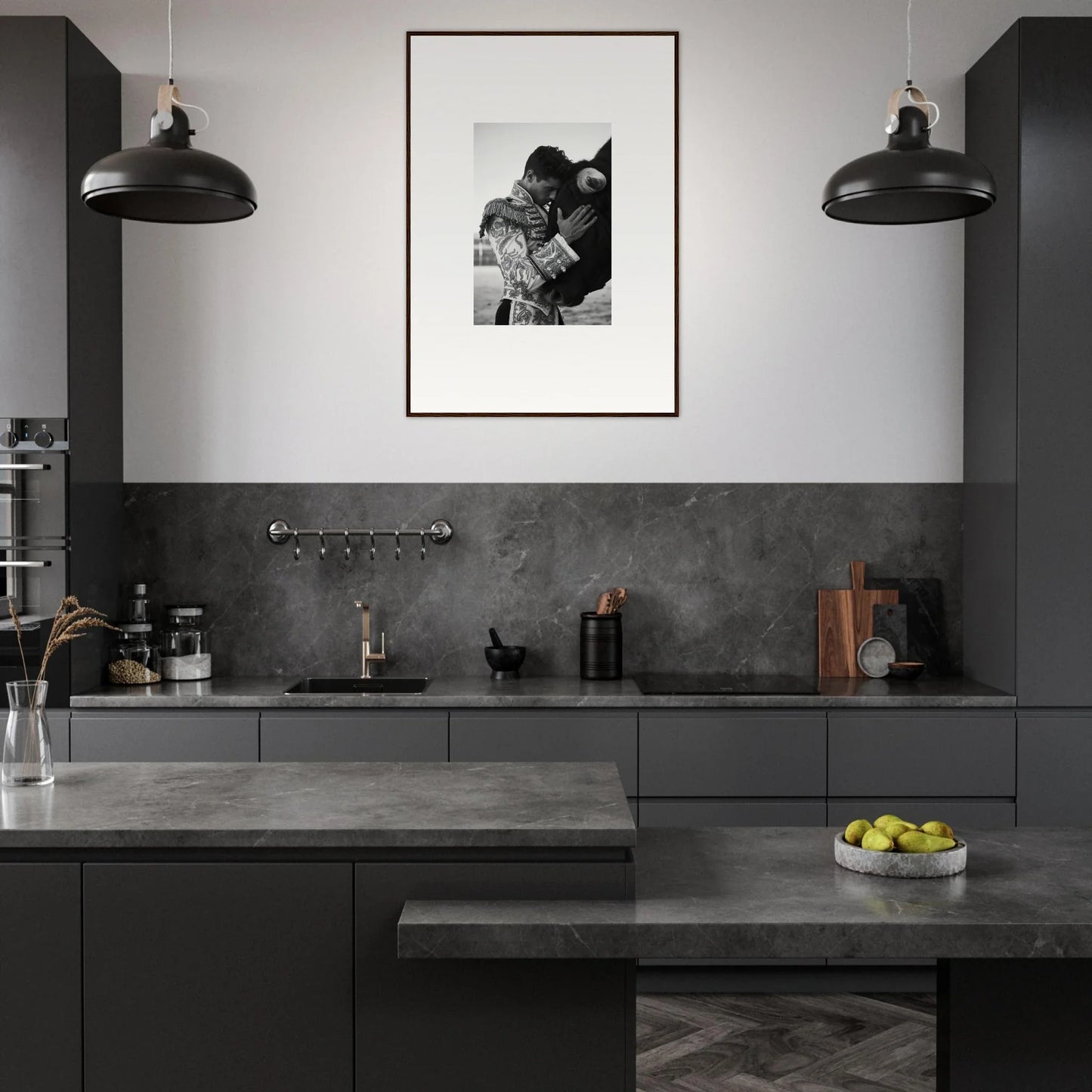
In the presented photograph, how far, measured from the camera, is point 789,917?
1947 millimetres

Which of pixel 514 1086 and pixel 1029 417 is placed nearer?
pixel 514 1086

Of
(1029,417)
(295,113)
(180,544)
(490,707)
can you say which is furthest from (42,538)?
(1029,417)

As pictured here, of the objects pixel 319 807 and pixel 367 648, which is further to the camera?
pixel 367 648

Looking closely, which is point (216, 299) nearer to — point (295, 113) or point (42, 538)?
point (295, 113)

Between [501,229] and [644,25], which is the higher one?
[644,25]

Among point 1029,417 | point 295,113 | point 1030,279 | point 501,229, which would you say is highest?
point 295,113

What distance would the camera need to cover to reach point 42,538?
3.99m

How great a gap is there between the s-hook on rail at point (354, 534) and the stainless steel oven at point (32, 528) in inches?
33.0

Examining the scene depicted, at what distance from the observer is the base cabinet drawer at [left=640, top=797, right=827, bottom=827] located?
12.8 feet

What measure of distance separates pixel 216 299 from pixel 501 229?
3.90 feet

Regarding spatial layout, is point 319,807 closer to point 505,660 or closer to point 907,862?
point 907,862

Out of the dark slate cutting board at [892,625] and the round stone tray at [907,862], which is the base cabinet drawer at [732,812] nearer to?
the dark slate cutting board at [892,625]

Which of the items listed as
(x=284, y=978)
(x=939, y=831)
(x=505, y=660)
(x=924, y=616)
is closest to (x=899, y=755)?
(x=924, y=616)

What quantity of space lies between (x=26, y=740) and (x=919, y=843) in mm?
1835
